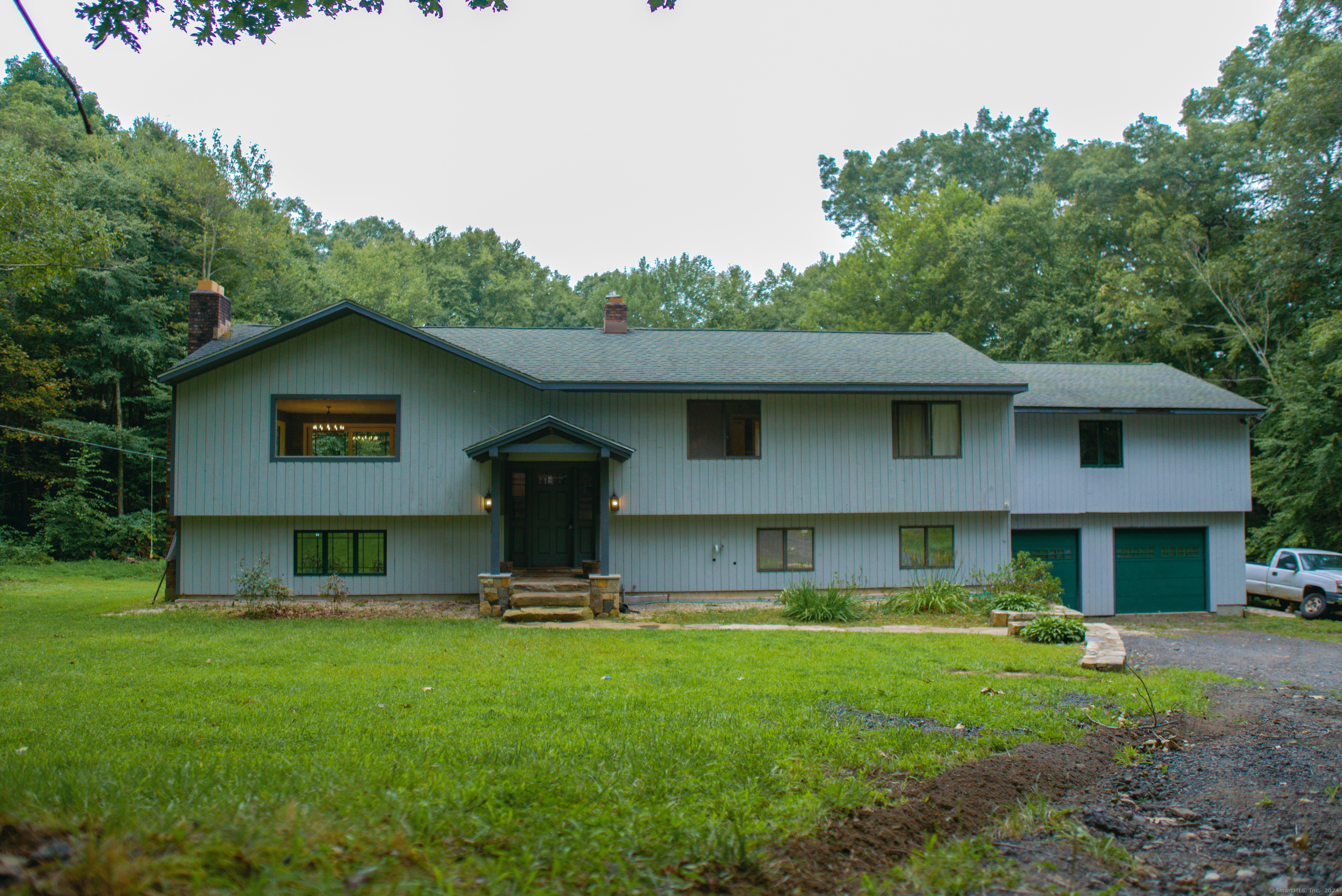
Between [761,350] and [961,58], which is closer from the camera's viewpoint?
[761,350]

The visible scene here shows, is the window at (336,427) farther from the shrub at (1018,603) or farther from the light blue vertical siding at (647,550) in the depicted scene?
the shrub at (1018,603)

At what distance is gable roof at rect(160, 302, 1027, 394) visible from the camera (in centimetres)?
1395

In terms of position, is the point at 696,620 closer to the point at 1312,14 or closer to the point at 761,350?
the point at 761,350

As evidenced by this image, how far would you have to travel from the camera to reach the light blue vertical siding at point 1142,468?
17.1m

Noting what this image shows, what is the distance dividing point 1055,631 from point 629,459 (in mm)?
7634

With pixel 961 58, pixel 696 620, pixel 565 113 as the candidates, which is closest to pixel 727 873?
pixel 696 620

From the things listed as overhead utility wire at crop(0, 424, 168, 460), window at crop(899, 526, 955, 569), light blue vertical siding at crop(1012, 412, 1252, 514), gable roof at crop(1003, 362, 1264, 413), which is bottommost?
window at crop(899, 526, 955, 569)

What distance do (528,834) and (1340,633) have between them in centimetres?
1788

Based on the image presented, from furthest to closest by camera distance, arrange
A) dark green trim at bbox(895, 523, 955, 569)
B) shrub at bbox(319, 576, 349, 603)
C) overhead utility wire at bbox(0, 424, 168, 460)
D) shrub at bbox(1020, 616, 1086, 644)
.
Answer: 1. overhead utility wire at bbox(0, 424, 168, 460)
2. dark green trim at bbox(895, 523, 955, 569)
3. shrub at bbox(319, 576, 349, 603)
4. shrub at bbox(1020, 616, 1086, 644)

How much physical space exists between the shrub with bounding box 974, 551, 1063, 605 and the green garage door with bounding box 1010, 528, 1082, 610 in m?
2.04

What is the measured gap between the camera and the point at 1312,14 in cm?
2297

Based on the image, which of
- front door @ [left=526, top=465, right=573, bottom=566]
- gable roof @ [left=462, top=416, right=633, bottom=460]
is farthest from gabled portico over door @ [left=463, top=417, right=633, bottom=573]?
gable roof @ [left=462, top=416, right=633, bottom=460]

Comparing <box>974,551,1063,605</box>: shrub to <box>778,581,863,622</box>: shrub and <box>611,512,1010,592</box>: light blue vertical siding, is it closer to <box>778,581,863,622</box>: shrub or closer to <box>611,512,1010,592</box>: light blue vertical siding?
<box>611,512,1010,592</box>: light blue vertical siding

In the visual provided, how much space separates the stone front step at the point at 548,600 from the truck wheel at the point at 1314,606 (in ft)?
54.7
